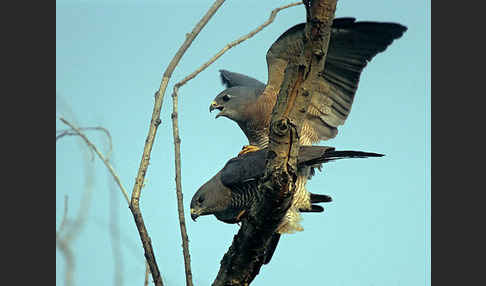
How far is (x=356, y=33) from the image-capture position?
15.8 ft

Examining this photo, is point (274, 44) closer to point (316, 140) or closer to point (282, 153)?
point (316, 140)

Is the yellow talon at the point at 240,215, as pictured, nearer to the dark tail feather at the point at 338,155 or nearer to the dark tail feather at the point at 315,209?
the dark tail feather at the point at 315,209

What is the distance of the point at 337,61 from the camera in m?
4.94

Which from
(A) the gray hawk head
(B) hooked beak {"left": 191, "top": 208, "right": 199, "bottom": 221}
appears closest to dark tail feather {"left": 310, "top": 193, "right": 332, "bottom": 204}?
(B) hooked beak {"left": 191, "top": 208, "right": 199, "bottom": 221}

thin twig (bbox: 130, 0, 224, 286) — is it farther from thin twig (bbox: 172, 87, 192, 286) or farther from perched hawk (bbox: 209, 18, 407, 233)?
perched hawk (bbox: 209, 18, 407, 233)

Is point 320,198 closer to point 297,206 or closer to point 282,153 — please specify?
point 297,206

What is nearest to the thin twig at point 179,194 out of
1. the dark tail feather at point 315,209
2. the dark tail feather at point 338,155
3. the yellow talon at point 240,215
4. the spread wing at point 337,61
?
the dark tail feather at point 338,155

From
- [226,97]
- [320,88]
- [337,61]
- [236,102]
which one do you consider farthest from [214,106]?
[337,61]

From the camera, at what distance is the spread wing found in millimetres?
4797

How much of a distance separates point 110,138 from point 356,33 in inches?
97.6

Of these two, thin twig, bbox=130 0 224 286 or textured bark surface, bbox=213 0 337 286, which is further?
thin twig, bbox=130 0 224 286

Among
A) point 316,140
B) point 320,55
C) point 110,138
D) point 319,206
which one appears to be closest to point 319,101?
point 316,140

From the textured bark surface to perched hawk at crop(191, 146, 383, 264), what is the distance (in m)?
1.00

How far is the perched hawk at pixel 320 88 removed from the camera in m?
4.79
